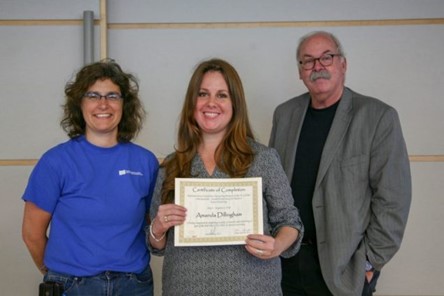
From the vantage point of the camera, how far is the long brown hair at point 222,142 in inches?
62.8

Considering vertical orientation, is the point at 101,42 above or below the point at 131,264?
above

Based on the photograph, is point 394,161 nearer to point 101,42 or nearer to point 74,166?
point 74,166

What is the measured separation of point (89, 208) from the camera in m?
1.64

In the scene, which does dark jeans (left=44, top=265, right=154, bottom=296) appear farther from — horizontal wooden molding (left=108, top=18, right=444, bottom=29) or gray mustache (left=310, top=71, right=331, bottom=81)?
horizontal wooden molding (left=108, top=18, right=444, bottom=29)

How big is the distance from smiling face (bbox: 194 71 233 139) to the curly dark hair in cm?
39

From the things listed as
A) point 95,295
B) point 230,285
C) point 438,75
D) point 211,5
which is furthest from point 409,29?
point 95,295

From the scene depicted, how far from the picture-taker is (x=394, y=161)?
191cm

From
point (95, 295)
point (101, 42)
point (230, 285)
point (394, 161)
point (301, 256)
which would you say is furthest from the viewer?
point (101, 42)

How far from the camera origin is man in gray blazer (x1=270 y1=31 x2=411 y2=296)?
1929 millimetres

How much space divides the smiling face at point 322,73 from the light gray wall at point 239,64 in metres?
0.70

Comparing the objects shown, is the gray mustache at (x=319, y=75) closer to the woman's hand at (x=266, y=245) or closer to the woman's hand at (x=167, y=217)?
the woman's hand at (x=266, y=245)

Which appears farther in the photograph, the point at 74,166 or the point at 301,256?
the point at 301,256

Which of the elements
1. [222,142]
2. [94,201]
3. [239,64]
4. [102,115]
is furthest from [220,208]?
[239,64]

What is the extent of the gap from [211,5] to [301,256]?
1656 mm
